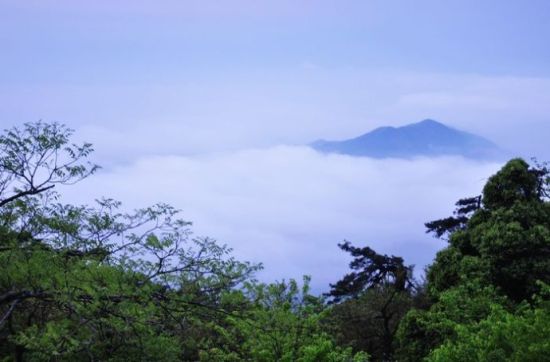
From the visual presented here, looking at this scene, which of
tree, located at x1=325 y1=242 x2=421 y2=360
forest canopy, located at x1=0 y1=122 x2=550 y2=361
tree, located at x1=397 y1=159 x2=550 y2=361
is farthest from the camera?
tree, located at x1=325 y1=242 x2=421 y2=360

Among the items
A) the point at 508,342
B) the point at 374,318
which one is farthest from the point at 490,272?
the point at 374,318

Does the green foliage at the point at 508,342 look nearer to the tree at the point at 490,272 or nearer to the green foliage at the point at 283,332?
the tree at the point at 490,272

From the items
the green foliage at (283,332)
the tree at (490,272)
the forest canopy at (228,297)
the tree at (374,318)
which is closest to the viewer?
the forest canopy at (228,297)

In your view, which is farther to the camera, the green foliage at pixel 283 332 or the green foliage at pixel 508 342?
the green foliage at pixel 283 332

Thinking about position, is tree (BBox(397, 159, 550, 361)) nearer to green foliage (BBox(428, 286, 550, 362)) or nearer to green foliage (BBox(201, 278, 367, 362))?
green foliage (BBox(428, 286, 550, 362))

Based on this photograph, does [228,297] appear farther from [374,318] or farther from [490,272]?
[374,318]

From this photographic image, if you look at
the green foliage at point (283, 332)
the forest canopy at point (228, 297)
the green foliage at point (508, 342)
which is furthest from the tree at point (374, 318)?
the green foliage at point (508, 342)

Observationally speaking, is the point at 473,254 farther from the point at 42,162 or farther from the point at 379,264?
the point at 42,162

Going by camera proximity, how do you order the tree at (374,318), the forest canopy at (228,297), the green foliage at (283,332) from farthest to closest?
1. the tree at (374,318)
2. the green foliage at (283,332)
3. the forest canopy at (228,297)

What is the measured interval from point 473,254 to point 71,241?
46.1ft

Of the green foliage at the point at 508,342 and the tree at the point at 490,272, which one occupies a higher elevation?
the tree at the point at 490,272

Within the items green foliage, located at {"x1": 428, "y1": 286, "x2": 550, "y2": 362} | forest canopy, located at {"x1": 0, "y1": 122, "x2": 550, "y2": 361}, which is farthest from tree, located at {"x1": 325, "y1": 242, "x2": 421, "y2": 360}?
green foliage, located at {"x1": 428, "y1": 286, "x2": 550, "y2": 362}

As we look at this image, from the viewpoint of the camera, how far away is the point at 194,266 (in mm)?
10953

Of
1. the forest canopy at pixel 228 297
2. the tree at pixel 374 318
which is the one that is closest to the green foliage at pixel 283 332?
the forest canopy at pixel 228 297
